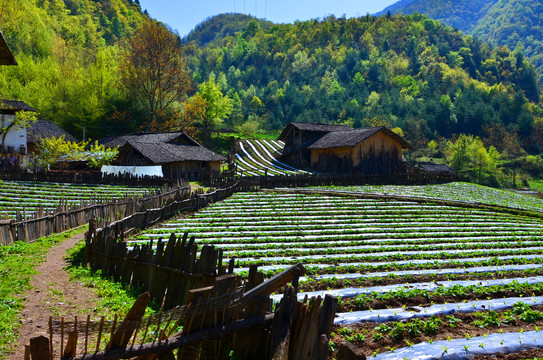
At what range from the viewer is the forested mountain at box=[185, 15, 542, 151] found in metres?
124

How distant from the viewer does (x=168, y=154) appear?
4341 centimetres

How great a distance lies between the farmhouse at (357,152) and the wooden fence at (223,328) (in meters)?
42.0

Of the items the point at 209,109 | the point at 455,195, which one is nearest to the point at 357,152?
the point at 455,195

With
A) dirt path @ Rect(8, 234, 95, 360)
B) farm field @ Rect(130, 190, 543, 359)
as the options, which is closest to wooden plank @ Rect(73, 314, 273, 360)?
farm field @ Rect(130, 190, 543, 359)

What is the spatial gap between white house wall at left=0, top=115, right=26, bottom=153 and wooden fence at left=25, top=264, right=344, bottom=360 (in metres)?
A: 48.3

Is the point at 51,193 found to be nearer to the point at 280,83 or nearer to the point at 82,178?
the point at 82,178

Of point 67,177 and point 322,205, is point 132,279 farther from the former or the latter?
point 67,177

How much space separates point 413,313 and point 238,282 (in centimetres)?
368

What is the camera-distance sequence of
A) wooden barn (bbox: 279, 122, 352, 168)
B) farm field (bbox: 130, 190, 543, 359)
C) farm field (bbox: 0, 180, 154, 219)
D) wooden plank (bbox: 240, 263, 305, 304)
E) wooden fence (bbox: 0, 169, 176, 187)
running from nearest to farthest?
wooden plank (bbox: 240, 263, 305, 304) < farm field (bbox: 130, 190, 543, 359) < farm field (bbox: 0, 180, 154, 219) < wooden fence (bbox: 0, 169, 176, 187) < wooden barn (bbox: 279, 122, 352, 168)

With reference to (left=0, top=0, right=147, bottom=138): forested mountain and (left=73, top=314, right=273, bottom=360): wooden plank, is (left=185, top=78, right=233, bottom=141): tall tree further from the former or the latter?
(left=73, top=314, right=273, bottom=360): wooden plank

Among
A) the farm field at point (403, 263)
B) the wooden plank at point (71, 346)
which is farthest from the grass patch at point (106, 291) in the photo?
the wooden plank at point (71, 346)

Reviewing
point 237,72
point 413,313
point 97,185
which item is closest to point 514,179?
point 97,185

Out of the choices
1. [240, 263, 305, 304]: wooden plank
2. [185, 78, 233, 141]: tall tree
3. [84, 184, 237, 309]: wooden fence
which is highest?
[185, 78, 233, 141]: tall tree

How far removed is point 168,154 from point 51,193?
1526cm
